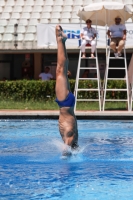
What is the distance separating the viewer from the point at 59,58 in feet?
26.6

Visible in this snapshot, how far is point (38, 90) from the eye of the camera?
20.8m

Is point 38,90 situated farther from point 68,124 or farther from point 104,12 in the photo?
point 68,124

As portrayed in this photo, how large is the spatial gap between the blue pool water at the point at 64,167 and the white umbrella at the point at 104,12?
5.23m

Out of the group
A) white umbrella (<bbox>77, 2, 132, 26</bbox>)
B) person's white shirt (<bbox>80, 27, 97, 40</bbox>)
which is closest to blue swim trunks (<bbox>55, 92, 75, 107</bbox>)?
person's white shirt (<bbox>80, 27, 97, 40</bbox>)

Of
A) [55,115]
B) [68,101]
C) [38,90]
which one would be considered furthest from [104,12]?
[68,101]

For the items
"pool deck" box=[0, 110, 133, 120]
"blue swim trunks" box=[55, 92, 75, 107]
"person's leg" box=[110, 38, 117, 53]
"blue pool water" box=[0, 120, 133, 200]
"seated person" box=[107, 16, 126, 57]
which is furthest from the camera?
"person's leg" box=[110, 38, 117, 53]

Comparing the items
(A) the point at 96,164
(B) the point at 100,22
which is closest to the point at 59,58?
(A) the point at 96,164

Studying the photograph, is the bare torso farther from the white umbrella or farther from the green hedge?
the green hedge

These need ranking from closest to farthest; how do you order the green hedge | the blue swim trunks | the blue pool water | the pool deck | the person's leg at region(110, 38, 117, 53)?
the blue pool water → the blue swim trunks → the pool deck → the person's leg at region(110, 38, 117, 53) → the green hedge

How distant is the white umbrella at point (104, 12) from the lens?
1692 cm

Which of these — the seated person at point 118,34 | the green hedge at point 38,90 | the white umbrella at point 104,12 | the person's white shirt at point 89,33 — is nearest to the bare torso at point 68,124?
the seated person at point 118,34

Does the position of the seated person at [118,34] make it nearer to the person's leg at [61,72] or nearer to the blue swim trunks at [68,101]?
the person's leg at [61,72]

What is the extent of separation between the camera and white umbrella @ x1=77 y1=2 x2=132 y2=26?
16922 millimetres

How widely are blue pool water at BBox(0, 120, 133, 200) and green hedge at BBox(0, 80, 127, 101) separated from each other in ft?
25.6
